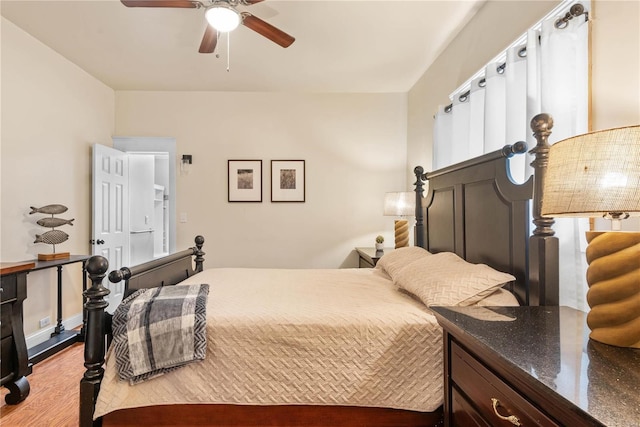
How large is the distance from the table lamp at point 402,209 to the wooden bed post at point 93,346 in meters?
2.54

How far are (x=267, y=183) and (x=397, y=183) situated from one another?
5.31 feet

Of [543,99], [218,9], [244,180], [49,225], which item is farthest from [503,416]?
[244,180]

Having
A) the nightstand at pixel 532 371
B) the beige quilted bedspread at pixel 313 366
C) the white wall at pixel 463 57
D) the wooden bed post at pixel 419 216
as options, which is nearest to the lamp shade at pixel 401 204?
the wooden bed post at pixel 419 216

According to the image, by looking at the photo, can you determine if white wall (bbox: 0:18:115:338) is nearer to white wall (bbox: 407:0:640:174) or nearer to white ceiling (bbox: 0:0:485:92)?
white ceiling (bbox: 0:0:485:92)

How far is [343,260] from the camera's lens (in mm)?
4172

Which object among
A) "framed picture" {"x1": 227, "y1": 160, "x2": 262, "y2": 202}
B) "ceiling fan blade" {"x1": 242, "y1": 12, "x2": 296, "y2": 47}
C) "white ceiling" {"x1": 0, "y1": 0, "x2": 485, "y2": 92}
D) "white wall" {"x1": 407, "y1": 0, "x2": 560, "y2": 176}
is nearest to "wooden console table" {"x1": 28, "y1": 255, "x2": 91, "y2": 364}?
"framed picture" {"x1": 227, "y1": 160, "x2": 262, "y2": 202}

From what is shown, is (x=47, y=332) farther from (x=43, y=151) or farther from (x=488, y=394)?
(x=488, y=394)

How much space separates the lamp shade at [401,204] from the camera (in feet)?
10.8

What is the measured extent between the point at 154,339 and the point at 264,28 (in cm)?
197

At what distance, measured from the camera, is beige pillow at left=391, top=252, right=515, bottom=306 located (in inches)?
58.6

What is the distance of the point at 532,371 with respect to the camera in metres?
0.77

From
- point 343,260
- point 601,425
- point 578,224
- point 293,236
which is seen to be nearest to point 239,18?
point 578,224

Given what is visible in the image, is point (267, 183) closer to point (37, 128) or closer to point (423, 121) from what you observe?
point (423, 121)

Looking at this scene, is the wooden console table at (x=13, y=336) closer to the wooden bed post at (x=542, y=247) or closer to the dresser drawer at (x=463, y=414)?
the dresser drawer at (x=463, y=414)
